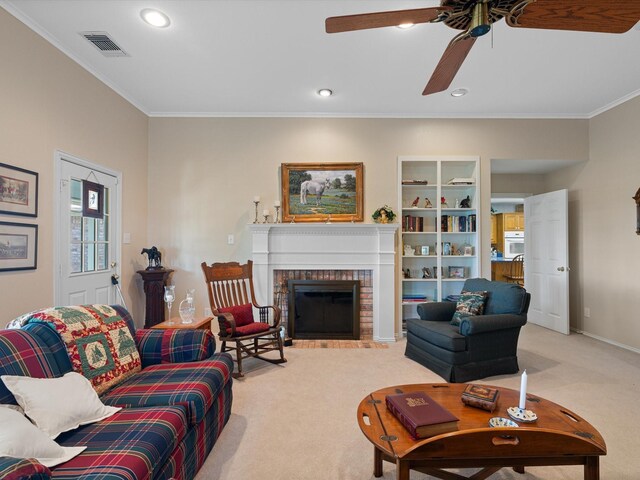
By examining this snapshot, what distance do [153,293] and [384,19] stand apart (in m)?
3.82

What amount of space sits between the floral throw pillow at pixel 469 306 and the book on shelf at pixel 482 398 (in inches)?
58.5

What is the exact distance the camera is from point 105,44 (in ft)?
9.58

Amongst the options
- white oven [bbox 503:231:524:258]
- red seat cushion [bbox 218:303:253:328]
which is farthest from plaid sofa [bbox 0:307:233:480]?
white oven [bbox 503:231:524:258]

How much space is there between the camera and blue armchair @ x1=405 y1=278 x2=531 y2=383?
297 cm

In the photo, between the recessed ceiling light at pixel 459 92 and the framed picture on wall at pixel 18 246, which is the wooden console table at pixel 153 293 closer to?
the framed picture on wall at pixel 18 246

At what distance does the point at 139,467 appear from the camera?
1209mm

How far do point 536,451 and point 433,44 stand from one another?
119 inches

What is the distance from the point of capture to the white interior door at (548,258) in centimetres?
456

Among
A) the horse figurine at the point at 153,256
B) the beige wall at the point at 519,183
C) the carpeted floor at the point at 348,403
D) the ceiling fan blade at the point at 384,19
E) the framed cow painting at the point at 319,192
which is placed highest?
the ceiling fan blade at the point at 384,19

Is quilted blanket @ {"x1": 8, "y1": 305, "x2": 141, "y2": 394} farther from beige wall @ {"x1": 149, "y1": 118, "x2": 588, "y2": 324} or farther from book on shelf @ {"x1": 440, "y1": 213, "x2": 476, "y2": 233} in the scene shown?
book on shelf @ {"x1": 440, "y1": 213, "x2": 476, "y2": 233}

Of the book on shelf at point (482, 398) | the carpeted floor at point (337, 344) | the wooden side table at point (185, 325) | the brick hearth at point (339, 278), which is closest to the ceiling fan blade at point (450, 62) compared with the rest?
the book on shelf at point (482, 398)

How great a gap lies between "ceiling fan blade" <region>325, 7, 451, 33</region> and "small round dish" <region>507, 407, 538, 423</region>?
2.04 metres

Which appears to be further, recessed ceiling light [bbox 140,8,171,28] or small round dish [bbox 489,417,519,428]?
recessed ceiling light [bbox 140,8,171,28]

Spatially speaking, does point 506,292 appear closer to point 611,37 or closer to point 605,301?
point 605,301
